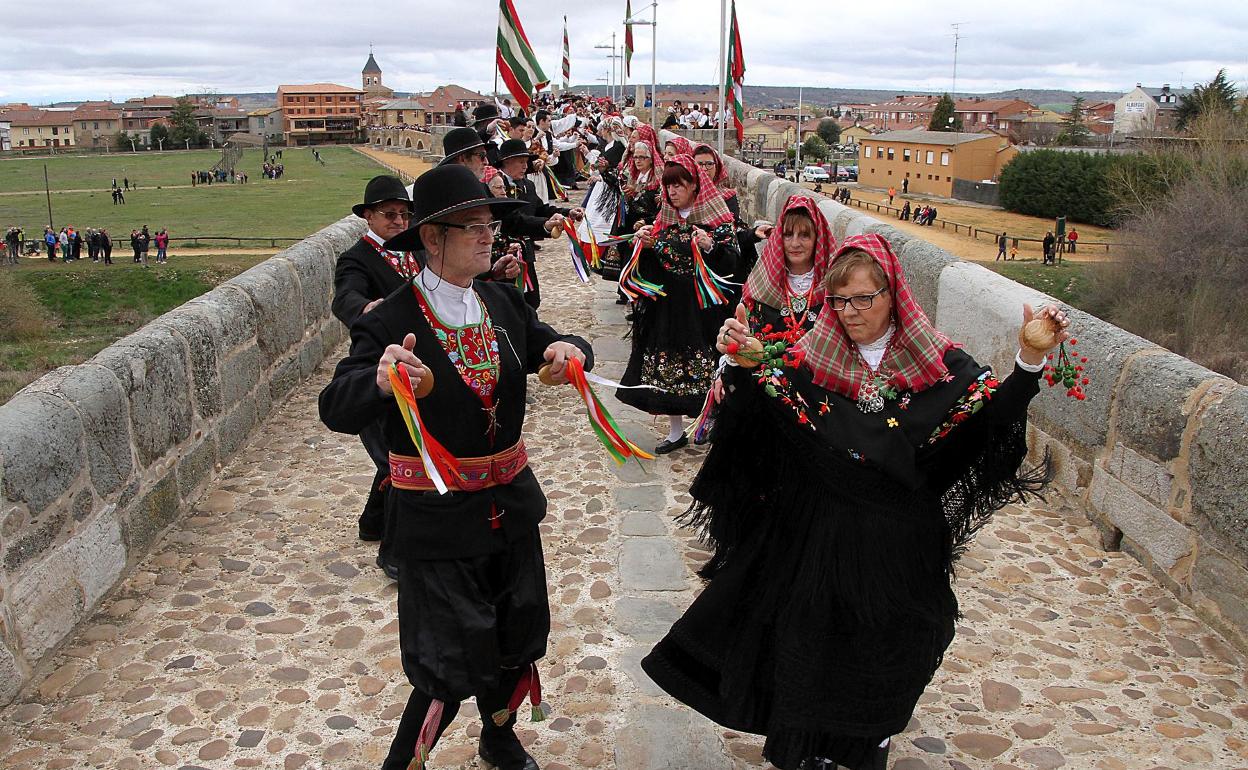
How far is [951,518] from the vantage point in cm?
320

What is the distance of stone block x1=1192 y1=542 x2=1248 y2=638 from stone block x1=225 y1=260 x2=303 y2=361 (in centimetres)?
586

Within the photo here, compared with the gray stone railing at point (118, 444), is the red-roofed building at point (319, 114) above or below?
above

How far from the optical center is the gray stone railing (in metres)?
3.80

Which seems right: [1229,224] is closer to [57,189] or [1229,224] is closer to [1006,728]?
[1006,728]

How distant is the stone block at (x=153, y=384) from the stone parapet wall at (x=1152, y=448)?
4872mm

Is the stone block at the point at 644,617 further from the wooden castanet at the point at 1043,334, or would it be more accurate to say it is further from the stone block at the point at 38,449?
the stone block at the point at 38,449

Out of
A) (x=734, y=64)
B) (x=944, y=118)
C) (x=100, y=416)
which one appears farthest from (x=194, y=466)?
(x=944, y=118)

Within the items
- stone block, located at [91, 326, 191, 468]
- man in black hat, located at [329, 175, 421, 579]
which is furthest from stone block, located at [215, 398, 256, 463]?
man in black hat, located at [329, 175, 421, 579]

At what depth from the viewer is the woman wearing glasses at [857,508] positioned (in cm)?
299

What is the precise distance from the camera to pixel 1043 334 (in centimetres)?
282

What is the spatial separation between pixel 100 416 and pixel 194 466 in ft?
3.81

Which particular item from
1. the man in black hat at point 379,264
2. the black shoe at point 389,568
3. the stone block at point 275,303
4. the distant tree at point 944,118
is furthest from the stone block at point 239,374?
the distant tree at point 944,118

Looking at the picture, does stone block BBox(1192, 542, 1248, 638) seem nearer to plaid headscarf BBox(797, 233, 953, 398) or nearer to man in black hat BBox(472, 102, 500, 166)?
plaid headscarf BBox(797, 233, 953, 398)

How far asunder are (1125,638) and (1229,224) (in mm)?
26865
